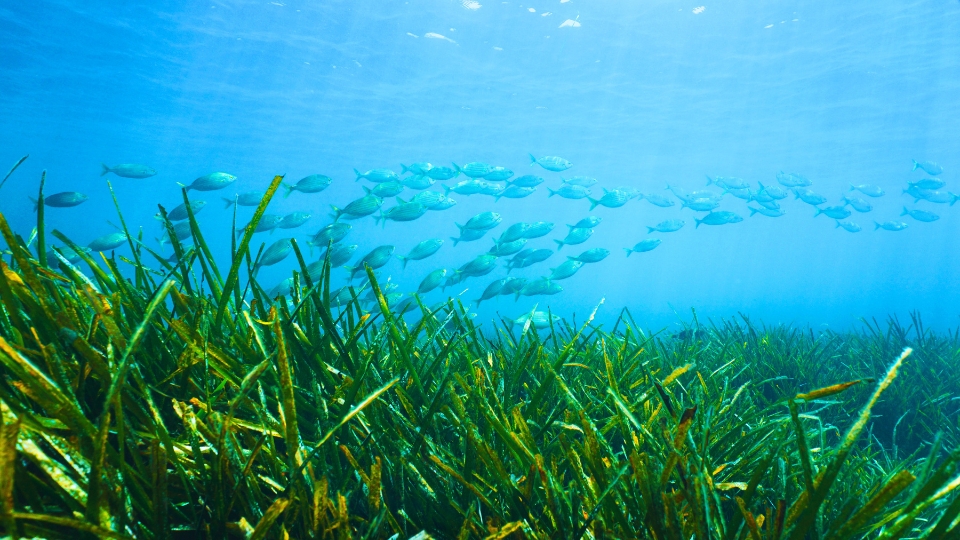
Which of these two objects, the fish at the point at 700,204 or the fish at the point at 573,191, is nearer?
the fish at the point at 573,191

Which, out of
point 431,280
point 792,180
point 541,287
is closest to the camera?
point 431,280

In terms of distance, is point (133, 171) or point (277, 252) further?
point (133, 171)

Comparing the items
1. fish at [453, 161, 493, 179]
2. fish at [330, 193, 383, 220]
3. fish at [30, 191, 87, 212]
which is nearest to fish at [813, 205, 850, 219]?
fish at [453, 161, 493, 179]

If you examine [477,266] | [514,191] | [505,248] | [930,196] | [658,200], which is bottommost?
[477,266]

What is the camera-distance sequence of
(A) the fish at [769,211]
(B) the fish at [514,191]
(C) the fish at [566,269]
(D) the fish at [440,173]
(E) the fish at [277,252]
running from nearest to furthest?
(E) the fish at [277,252] < (C) the fish at [566,269] < (D) the fish at [440,173] < (B) the fish at [514,191] < (A) the fish at [769,211]

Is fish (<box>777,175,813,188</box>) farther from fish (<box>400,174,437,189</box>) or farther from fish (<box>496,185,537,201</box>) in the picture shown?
fish (<box>400,174,437,189</box>)

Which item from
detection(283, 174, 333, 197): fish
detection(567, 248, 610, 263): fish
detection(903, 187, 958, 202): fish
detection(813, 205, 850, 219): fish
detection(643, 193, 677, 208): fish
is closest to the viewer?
detection(283, 174, 333, 197): fish

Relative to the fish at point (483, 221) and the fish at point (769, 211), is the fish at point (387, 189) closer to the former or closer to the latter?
the fish at point (483, 221)

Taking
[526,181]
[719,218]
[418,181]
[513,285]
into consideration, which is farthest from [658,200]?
[513,285]

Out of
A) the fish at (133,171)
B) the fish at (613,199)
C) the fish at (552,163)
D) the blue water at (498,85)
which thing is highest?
the blue water at (498,85)

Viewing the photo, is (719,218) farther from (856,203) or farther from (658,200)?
(856,203)

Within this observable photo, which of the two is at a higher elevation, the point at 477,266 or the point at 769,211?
the point at 769,211

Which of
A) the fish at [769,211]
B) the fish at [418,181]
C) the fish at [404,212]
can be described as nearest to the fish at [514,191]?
the fish at [418,181]

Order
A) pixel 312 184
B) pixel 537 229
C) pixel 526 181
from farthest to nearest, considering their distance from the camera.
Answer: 1. pixel 526 181
2. pixel 537 229
3. pixel 312 184
